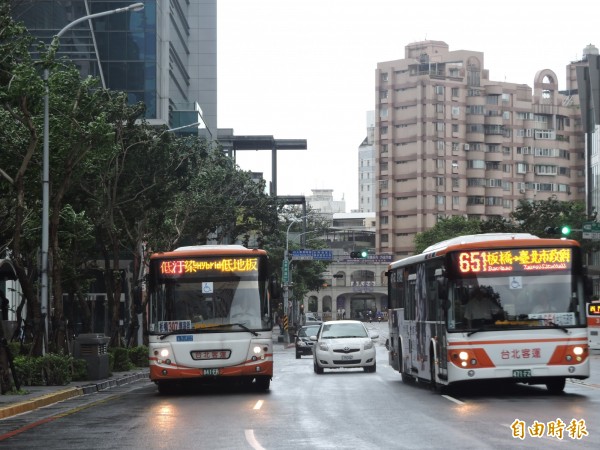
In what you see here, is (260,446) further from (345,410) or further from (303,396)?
(303,396)

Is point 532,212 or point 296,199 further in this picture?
point 296,199

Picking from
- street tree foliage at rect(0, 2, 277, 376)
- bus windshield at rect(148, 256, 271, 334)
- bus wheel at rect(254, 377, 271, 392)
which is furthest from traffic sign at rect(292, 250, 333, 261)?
bus windshield at rect(148, 256, 271, 334)

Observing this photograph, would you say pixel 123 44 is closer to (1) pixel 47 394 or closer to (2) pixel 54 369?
(2) pixel 54 369

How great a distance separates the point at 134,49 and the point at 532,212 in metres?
32.5

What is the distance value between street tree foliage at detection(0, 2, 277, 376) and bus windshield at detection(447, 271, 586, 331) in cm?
808

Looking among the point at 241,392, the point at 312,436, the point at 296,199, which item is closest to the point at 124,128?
the point at 241,392

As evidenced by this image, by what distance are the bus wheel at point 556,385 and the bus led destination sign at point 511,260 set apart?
229 cm

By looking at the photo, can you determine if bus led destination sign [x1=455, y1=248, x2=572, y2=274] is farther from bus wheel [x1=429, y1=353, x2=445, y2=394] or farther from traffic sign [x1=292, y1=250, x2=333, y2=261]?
Result: traffic sign [x1=292, y1=250, x2=333, y2=261]

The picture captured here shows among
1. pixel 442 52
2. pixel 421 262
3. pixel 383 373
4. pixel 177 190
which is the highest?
pixel 442 52

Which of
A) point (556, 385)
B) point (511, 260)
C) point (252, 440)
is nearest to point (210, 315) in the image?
point (511, 260)

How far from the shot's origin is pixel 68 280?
4059 centimetres

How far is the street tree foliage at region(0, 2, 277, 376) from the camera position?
81.6ft

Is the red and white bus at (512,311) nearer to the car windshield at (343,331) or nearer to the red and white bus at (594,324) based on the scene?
the car windshield at (343,331)

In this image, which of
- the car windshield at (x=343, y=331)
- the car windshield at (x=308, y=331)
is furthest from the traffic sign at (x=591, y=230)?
the car windshield at (x=343, y=331)
